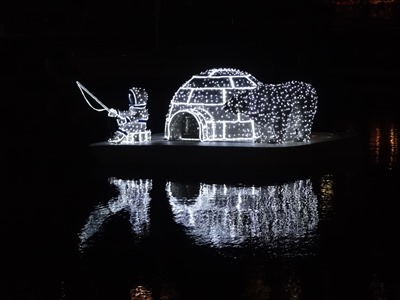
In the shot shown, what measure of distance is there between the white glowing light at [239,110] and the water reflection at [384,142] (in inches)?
71.6

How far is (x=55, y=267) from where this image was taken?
10.5 m

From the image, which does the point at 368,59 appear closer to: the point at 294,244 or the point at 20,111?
the point at 20,111

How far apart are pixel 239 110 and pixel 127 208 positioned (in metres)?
5.25

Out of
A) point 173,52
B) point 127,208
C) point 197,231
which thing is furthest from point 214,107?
point 173,52

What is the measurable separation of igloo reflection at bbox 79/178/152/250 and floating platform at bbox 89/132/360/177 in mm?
1384

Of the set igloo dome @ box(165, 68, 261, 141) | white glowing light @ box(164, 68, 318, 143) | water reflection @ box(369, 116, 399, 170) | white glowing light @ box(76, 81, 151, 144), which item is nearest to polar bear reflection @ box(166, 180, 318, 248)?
white glowing light @ box(164, 68, 318, 143)

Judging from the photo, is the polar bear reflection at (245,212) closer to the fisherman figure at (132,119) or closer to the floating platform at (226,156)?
the floating platform at (226,156)

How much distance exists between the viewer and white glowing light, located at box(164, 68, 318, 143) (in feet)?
60.3

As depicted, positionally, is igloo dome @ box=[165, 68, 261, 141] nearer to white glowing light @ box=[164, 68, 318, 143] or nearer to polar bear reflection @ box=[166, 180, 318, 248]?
white glowing light @ box=[164, 68, 318, 143]

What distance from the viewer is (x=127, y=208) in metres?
13.9

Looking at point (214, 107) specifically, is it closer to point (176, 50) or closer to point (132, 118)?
point (132, 118)

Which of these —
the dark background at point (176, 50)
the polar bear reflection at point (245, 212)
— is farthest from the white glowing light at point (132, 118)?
the dark background at point (176, 50)

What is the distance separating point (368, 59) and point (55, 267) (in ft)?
88.0

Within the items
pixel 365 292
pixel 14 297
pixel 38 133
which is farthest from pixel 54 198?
pixel 38 133
